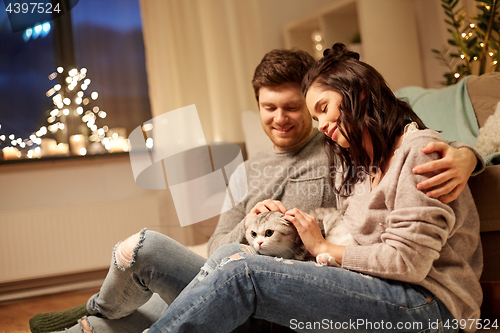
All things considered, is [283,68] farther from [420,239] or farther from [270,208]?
[420,239]

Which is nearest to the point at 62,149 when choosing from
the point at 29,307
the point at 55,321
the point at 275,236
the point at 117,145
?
the point at 117,145

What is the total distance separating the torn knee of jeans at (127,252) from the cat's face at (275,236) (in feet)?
1.06

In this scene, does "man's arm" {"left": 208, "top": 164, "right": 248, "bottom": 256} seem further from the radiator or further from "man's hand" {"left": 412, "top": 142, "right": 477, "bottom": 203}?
the radiator

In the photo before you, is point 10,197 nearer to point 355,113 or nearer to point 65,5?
point 65,5

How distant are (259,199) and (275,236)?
317 mm

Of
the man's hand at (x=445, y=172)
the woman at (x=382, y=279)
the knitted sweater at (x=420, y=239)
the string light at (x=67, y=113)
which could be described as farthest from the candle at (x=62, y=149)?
the man's hand at (x=445, y=172)

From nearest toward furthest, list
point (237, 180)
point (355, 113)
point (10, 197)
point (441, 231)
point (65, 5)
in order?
point (441, 231)
point (355, 113)
point (237, 180)
point (10, 197)
point (65, 5)

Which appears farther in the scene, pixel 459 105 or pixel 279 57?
pixel 459 105

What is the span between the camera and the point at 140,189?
2760 mm

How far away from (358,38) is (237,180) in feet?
6.06

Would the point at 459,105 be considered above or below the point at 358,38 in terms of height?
below

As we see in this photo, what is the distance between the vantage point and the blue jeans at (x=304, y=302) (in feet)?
2.59

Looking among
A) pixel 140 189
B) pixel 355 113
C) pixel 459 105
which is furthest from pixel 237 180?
pixel 140 189

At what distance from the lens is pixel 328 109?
38.5 inches
